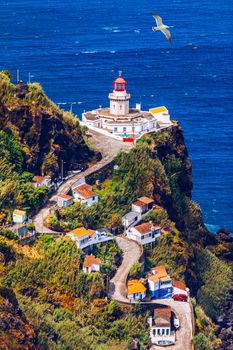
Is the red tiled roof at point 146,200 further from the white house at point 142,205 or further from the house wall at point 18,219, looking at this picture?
the house wall at point 18,219

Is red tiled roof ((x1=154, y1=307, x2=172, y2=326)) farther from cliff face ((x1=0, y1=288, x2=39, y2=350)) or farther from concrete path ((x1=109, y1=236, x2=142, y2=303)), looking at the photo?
cliff face ((x1=0, y1=288, x2=39, y2=350))

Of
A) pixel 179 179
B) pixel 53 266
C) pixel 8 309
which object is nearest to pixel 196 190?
pixel 179 179

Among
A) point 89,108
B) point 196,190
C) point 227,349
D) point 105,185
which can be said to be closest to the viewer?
point 227,349

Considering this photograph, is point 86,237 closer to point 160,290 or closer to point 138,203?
point 160,290

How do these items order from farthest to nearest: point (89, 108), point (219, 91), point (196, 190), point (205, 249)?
1. point (219, 91)
2. point (89, 108)
3. point (196, 190)
4. point (205, 249)

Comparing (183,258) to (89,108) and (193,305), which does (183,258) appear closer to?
(193,305)

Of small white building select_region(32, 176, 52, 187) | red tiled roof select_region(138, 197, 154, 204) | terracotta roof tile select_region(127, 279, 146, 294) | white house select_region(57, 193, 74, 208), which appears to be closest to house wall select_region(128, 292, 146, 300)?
terracotta roof tile select_region(127, 279, 146, 294)

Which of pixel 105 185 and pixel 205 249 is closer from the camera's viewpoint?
pixel 105 185
